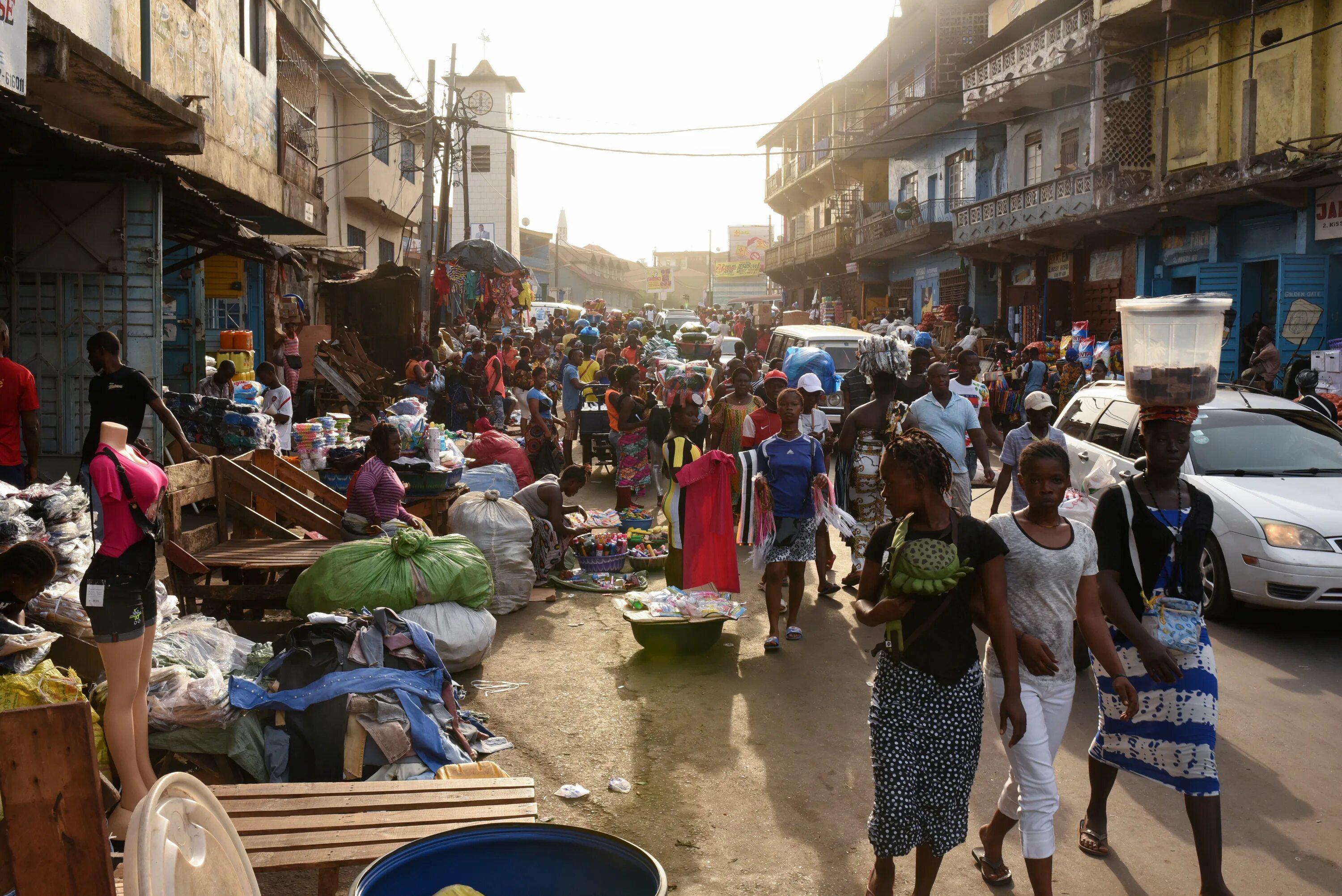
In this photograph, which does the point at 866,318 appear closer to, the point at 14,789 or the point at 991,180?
the point at 991,180

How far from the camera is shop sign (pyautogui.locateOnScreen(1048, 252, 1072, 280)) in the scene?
2677cm

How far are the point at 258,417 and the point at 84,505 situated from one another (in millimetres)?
5353

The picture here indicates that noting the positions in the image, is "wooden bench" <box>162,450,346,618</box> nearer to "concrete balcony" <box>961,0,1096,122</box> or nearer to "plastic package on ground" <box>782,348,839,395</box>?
"plastic package on ground" <box>782,348,839,395</box>

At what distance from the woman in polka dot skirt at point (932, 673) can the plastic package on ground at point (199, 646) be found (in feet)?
11.8

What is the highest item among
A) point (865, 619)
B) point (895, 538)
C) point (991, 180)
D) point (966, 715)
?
point (991, 180)

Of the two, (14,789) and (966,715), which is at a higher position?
(14,789)

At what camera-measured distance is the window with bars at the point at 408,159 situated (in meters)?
33.9

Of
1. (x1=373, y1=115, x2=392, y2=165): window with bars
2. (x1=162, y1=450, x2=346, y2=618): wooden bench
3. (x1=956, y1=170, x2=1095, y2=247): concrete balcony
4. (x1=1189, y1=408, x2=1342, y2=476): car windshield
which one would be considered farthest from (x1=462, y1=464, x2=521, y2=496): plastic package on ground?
(x1=373, y1=115, x2=392, y2=165): window with bars

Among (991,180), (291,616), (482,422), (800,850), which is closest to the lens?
(800,850)

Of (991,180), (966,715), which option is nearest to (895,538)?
(966,715)

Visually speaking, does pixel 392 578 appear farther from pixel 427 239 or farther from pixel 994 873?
pixel 427 239

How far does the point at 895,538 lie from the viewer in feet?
12.8

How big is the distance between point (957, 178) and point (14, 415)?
1218 inches

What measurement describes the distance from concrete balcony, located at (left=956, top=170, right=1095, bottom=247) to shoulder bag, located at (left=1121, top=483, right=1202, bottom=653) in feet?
67.8
